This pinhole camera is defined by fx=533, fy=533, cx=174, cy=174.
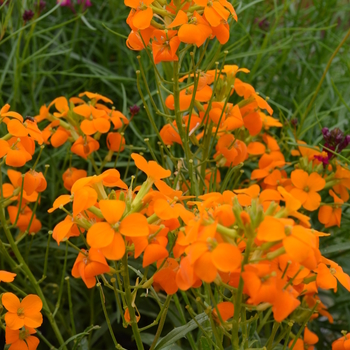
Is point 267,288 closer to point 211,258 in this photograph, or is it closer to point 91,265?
point 211,258

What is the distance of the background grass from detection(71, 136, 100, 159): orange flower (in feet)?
0.61

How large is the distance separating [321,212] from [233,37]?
0.74 metres

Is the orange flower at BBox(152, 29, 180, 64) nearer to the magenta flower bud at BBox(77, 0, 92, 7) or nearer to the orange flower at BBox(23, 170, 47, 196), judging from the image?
the orange flower at BBox(23, 170, 47, 196)

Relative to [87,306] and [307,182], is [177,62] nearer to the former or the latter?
[307,182]

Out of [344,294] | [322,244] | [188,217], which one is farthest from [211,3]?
[344,294]

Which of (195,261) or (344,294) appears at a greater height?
(195,261)

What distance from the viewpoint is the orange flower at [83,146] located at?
40.8 inches

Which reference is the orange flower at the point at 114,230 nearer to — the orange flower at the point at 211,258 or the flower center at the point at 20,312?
the orange flower at the point at 211,258

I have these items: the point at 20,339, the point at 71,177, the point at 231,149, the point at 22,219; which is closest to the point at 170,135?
the point at 231,149

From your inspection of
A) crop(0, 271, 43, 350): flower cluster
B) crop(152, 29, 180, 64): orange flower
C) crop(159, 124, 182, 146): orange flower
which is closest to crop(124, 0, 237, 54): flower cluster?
crop(152, 29, 180, 64): orange flower

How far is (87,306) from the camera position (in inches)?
48.2

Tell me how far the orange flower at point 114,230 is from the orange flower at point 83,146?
1.47 feet

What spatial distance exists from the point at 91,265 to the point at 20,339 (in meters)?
0.29

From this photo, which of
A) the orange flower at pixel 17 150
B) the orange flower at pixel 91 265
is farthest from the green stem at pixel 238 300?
the orange flower at pixel 17 150
